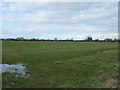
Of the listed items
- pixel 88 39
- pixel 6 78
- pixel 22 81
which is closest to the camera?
pixel 22 81

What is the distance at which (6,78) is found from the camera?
14562 mm

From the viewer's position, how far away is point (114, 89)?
11930mm

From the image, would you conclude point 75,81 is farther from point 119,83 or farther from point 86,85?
point 119,83

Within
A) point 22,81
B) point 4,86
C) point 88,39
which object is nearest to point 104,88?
point 22,81

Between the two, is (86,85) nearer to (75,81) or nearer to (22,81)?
(75,81)

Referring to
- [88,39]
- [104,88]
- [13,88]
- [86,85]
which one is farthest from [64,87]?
[88,39]

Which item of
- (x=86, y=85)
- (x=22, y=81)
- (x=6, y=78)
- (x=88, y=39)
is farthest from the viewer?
(x=88, y=39)

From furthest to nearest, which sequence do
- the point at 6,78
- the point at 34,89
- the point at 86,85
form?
the point at 6,78, the point at 86,85, the point at 34,89

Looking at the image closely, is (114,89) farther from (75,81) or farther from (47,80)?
(47,80)

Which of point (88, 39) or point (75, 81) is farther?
point (88, 39)

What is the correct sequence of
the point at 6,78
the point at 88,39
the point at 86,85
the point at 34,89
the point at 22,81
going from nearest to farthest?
1. the point at 34,89
2. the point at 86,85
3. the point at 22,81
4. the point at 6,78
5. the point at 88,39

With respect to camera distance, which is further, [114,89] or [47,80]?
[47,80]

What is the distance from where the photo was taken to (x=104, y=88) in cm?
1214

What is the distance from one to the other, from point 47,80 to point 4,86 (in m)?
3.30
